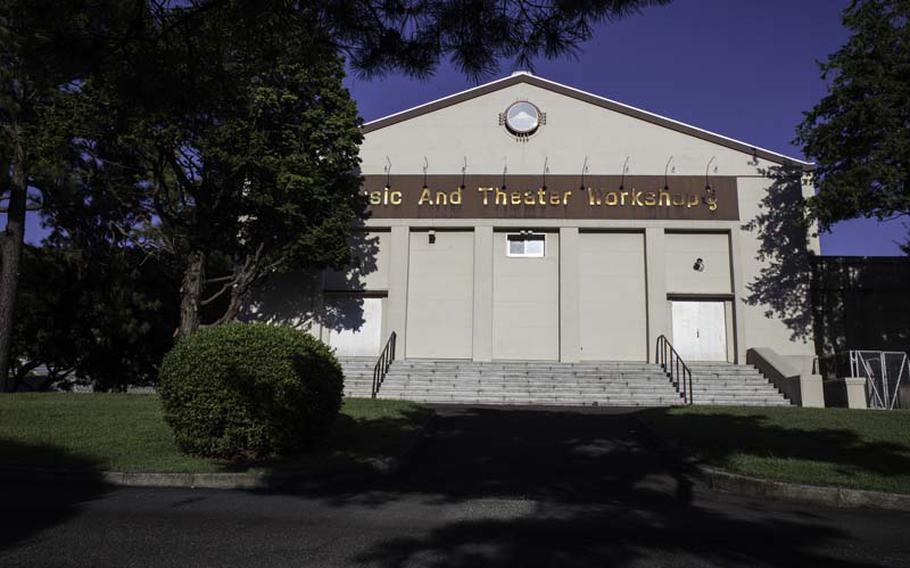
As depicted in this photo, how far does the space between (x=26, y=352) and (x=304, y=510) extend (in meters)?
20.5

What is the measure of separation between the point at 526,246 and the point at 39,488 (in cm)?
1709

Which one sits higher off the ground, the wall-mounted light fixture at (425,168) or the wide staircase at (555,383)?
the wall-mounted light fixture at (425,168)

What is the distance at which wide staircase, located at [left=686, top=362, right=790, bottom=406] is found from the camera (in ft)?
58.3

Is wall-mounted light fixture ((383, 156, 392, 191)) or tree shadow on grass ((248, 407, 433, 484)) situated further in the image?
wall-mounted light fixture ((383, 156, 392, 191))

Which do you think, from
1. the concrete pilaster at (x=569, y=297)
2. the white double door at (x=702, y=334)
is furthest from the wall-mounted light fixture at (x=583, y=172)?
the white double door at (x=702, y=334)

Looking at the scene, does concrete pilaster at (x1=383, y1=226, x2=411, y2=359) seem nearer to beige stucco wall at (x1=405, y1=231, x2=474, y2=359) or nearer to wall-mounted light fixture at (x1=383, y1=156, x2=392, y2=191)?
beige stucco wall at (x1=405, y1=231, x2=474, y2=359)

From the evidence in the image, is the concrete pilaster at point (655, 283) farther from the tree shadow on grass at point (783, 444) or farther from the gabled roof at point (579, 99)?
the tree shadow on grass at point (783, 444)

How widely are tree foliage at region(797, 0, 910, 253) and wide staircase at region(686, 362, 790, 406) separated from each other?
465 centimetres

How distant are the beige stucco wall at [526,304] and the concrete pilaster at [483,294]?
13.4 inches

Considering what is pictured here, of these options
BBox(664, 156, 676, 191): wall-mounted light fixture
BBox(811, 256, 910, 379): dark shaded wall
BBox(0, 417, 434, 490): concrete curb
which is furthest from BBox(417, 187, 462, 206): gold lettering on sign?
BBox(0, 417, 434, 490): concrete curb

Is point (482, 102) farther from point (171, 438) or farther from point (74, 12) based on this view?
point (74, 12)

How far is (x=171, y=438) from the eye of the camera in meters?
10.1

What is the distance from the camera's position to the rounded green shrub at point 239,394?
8.55 metres

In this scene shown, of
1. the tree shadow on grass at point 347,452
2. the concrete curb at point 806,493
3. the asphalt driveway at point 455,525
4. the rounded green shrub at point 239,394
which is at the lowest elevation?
the asphalt driveway at point 455,525
